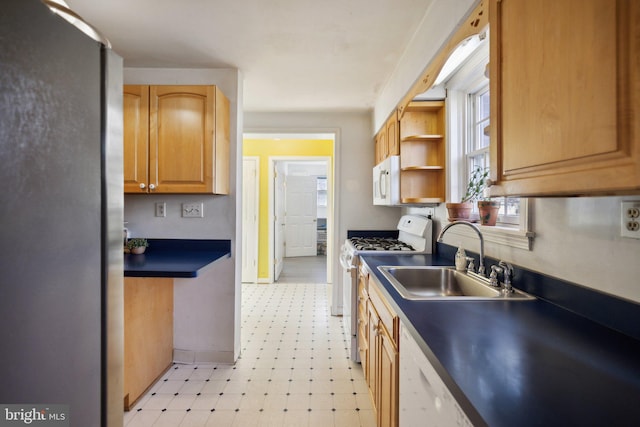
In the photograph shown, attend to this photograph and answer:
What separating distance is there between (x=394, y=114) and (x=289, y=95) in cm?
104

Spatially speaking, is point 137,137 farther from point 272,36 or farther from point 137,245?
point 272,36

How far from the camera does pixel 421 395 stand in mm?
882

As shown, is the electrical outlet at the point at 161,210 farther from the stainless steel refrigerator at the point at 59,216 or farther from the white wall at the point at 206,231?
the stainless steel refrigerator at the point at 59,216

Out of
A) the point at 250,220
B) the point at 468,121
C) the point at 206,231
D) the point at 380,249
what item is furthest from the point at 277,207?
the point at 468,121

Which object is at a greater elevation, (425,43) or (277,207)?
(425,43)

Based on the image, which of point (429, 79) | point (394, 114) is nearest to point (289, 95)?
point (394, 114)

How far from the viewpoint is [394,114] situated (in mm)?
2434

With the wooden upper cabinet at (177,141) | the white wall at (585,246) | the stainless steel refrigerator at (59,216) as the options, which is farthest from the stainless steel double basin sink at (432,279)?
the wooden upper cabinet at (177,141)

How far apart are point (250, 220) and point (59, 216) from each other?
4.26 m

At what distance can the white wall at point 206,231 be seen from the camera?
7.80 feet

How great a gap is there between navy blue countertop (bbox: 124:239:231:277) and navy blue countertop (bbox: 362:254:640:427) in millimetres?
1255

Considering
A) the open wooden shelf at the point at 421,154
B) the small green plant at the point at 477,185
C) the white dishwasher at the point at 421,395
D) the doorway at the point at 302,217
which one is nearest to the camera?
the white dishwasher at the point at 421,395

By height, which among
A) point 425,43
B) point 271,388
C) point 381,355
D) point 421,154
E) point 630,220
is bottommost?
point 271,388

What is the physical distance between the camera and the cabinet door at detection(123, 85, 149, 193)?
6.93 ft
